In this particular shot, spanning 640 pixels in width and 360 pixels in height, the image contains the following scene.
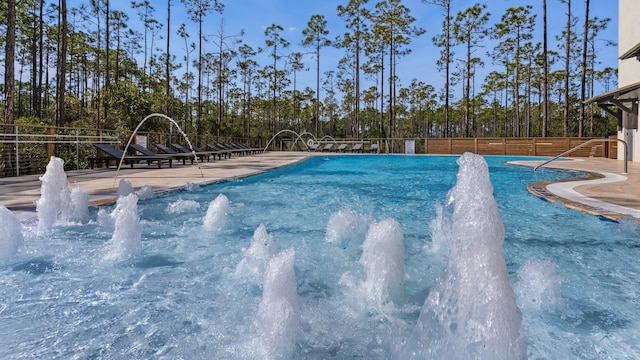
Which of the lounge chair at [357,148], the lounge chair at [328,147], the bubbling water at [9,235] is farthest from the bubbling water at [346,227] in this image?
the lounge chair at [328,147]

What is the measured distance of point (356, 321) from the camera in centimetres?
247

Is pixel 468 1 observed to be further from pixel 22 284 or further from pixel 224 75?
pixel 22 284

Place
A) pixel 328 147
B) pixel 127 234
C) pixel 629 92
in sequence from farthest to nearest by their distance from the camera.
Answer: pixel 328 147 → pixel 629 92 → pixel 127 234

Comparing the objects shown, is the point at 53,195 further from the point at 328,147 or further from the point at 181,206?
the point at 328,147

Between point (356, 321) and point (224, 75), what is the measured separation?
40169mm

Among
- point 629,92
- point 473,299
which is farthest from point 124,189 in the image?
point 629,92

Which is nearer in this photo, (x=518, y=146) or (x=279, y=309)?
(x=279, y=309)

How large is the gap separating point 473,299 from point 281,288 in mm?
1122

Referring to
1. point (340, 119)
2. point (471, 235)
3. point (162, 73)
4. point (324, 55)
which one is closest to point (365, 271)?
point (471, 235)

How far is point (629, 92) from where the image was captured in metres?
13.5

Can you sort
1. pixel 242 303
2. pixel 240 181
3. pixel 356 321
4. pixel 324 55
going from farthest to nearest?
pixel 324 55 < pixel 240 181 < pixel 242 303 < pixel 356 321

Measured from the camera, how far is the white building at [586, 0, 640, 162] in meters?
13.8

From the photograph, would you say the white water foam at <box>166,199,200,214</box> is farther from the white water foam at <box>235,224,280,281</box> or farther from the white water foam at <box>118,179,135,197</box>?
the white water foam at <box>235,224,280,281</box>

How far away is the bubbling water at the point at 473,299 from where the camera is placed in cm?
178
